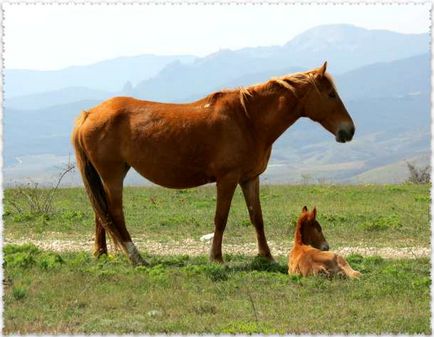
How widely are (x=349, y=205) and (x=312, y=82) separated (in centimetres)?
888

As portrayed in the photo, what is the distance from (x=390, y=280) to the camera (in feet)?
32.8

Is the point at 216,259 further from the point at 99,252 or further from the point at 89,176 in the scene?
the point at 89,176

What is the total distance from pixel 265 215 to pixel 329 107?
6.26 m

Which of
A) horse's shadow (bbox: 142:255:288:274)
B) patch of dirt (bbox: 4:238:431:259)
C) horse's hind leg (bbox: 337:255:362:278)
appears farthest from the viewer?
patch of dirt (bbox: 4:238:431:259)

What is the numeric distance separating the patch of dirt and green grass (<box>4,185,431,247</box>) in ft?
1.72

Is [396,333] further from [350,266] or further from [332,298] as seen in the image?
[350,266]

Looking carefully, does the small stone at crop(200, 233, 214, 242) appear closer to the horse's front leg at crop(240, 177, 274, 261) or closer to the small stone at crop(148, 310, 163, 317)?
the horse's front leg at crop(240, 177, 274, 261)

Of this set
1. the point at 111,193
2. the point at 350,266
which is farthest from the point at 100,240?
the point at 350,266

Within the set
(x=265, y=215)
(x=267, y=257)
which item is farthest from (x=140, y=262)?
(x=265, y=215)

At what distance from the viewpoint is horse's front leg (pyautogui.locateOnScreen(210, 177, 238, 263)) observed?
36.6 feet

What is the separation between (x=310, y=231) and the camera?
37.0 ft

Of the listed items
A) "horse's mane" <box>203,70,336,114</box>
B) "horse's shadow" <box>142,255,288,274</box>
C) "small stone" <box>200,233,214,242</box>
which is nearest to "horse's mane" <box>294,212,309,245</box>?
"horse's shadow" <box>142,255,288,274</box>

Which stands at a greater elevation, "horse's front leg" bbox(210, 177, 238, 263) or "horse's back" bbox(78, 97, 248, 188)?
"horse's back" bbox(78, 97, 248, 188)

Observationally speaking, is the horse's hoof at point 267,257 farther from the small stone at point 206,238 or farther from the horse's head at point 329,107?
the small stone at point 206,238
